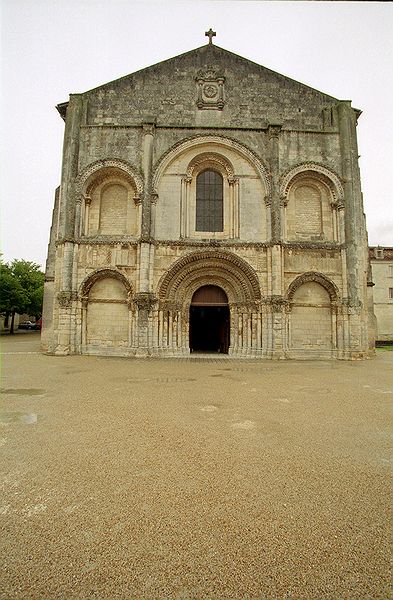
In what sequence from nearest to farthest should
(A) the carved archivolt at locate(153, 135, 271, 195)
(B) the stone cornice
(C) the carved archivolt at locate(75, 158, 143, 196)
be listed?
(B) the stone cornice < (C) the carved archivolt at locate(75, 158, 143, 196) < (A) the carved archivolt at locate(153, 135, 271, 195)

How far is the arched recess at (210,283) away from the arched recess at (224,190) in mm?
1396

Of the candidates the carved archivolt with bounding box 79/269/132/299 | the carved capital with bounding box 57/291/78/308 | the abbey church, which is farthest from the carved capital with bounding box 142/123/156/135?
the carved capital with bounding box 57/291/78/308

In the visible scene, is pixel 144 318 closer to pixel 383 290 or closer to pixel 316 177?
pixel 316 177

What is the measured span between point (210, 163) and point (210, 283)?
6110 mm

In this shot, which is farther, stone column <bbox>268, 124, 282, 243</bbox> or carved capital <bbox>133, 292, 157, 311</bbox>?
stone column <bbox>268, 124, 282, 243</bbox>

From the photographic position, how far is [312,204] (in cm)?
1574

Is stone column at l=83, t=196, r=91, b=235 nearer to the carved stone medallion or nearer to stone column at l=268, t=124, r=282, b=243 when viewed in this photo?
the carved stone medallion

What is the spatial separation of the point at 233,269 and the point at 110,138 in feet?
29.3

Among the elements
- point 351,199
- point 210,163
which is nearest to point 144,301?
point 210,163

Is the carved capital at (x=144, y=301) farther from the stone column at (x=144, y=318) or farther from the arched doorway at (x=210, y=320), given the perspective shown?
the arched doorway at (x=210, y=320)

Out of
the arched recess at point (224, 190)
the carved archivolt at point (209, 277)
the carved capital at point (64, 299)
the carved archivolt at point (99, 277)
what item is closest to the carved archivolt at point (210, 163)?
the arched recess at point (224, 190)

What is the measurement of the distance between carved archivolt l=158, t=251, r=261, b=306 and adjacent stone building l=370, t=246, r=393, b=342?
89.3 ft

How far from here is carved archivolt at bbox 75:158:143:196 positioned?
1498 cm

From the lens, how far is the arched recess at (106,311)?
48.2 ft
